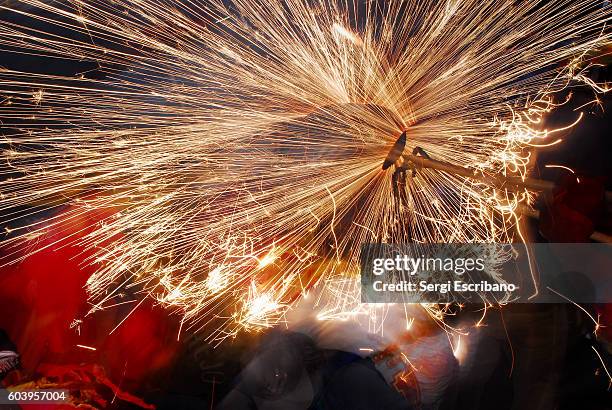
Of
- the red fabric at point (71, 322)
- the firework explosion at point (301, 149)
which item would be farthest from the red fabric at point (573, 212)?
the red fabric at point (71, 322)

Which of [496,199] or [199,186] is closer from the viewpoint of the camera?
[496,199]

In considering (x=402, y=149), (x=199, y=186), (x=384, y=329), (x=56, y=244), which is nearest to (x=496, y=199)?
(x=402, y=149)

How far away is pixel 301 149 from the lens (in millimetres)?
1927

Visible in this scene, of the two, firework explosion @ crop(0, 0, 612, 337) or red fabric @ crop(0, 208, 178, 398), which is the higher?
firework explosion @ crop(0, 0, 612, 337)

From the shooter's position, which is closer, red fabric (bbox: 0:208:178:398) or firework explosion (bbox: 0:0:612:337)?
firework explosion (bbox: 0:0:612:337)

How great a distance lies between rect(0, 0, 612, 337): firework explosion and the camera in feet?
6.23

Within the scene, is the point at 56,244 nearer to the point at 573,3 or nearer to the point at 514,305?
the point at 514,305

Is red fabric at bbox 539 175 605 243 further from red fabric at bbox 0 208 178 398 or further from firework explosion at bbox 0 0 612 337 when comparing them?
red fabric at bbox 0 208 178 398

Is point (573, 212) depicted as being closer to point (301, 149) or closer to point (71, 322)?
point (301, 149)

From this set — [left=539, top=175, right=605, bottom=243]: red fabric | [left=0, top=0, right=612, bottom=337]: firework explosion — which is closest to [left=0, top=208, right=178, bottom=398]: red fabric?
[left=0, top=0, right=612, bottom=337]: firework explosion

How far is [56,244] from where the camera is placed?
2.21m

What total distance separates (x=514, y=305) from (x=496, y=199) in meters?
0.45

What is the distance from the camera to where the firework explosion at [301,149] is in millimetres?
1898

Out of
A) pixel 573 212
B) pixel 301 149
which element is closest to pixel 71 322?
pixel 301 149
